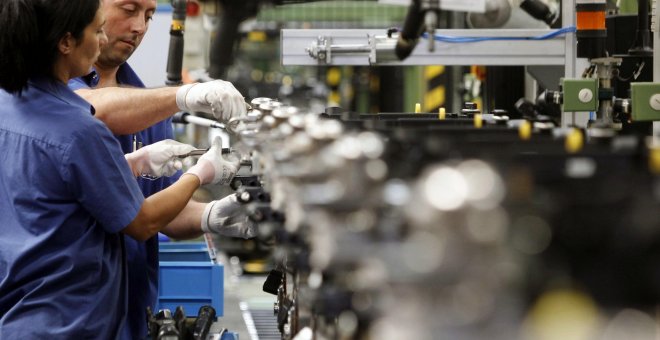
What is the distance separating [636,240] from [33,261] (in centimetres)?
165

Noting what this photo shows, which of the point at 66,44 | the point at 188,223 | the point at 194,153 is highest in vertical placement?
the point at 66,44

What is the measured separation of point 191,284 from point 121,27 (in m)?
0.82

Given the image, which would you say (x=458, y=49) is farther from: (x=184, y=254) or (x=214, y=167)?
(x=214, y=167)

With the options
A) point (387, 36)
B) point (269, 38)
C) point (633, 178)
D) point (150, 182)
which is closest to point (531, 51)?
point (387, 36)

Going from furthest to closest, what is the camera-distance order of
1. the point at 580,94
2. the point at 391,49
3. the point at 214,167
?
the point at 391,49
the point at 580,94
the point at 214,167

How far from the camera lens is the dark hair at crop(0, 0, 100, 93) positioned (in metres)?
2.36

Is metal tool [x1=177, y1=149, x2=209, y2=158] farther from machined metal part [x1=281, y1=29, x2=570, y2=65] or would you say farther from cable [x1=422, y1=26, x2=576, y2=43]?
cable [x1=422, y1=26, x2=576, y2=43]

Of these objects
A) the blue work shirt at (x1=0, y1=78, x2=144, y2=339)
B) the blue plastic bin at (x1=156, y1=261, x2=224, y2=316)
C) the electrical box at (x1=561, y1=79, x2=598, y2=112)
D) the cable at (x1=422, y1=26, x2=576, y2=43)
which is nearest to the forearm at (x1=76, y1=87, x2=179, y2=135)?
the blue work shirt at (x1=0, y1=78, x2=144, y2=339)

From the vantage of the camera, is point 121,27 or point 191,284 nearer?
point 121,27

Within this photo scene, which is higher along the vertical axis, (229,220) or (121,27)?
(121,27)

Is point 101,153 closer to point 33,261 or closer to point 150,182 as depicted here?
point 33,261

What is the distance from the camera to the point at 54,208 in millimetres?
2406

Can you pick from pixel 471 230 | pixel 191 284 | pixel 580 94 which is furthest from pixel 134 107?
pixel 471 230

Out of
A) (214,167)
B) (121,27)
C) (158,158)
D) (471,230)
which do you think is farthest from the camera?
(121,27)
